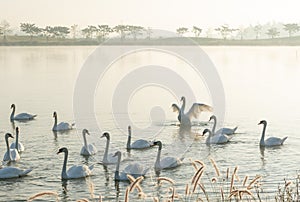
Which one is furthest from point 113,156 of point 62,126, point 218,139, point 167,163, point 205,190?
point 62,126

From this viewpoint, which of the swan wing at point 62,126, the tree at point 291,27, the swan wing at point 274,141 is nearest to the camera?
the swan wing at point 274,141

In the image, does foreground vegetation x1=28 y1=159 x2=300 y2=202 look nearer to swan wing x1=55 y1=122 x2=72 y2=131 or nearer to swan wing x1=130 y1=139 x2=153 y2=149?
swan wing x1=130 y1=139 x2=153 y2=149

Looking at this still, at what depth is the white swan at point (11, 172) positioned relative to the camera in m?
14.1

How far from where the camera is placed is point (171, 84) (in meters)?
37.4

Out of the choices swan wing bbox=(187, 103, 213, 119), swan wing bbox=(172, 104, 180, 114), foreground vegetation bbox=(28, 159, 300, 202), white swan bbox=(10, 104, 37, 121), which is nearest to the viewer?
foreground vegetation bbox=(28, 159, 300, 202)

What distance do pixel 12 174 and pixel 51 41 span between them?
132663 mm

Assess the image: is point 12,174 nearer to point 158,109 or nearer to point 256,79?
point 158,109

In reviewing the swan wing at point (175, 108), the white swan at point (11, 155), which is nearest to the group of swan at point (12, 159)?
the white swan at point (11, 155)

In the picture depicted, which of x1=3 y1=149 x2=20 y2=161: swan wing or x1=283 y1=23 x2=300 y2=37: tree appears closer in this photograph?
x1=3 y1=149 x2=20 y2=161: swan wing

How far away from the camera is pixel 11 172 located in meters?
14.1

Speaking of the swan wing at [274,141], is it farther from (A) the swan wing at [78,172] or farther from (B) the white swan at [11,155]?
(B) the white swan at [11,155]

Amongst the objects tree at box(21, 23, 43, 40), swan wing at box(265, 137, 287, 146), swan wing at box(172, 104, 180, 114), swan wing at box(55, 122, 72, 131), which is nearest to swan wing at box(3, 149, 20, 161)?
swan wing at box(55, 122, 72, 131)

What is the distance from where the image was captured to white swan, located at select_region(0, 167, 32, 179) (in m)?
14.1

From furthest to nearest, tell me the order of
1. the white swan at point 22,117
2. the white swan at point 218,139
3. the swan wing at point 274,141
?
the white swan at point 22,117, the white swan at point 218,139, the swan wing at point 274,141
